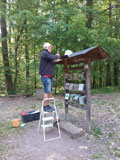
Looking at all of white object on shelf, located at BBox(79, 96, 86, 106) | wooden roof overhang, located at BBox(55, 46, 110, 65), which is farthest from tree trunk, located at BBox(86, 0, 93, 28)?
white object on shelf, located at BBox(79, 96, 86, 106)

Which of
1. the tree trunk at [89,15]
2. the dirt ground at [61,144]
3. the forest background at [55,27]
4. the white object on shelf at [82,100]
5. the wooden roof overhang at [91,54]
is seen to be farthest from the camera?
the tree trunk at [89,15]

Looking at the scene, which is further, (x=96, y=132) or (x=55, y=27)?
(x=55, y=27)

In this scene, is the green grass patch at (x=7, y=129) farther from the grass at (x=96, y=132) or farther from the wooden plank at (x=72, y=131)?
the grass at (x=96, y=132)

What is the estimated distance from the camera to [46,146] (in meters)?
2.68

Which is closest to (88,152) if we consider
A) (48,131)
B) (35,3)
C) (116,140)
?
(116,140)

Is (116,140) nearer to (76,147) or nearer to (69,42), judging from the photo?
(76,147)

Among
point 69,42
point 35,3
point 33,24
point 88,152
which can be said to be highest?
point 35,3

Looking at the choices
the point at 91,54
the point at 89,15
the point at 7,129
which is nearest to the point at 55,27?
the point at 89,15

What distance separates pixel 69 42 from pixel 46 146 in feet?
16.1

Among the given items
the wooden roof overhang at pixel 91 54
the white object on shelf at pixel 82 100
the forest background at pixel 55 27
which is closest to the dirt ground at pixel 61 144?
the white object on shelf at pixel 82 100

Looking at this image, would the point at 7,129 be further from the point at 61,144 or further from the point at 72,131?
the point at 72,131

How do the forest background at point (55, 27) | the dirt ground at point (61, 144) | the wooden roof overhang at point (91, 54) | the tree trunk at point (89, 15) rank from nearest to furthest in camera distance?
the dirt ground at point (61, 144)
the wooden roof overhang at point (91, 54)
the forest background at point (55, 27)
the tree trunk at point (89, 15)

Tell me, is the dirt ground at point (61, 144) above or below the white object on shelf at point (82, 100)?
below

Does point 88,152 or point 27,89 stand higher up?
point 27,89
